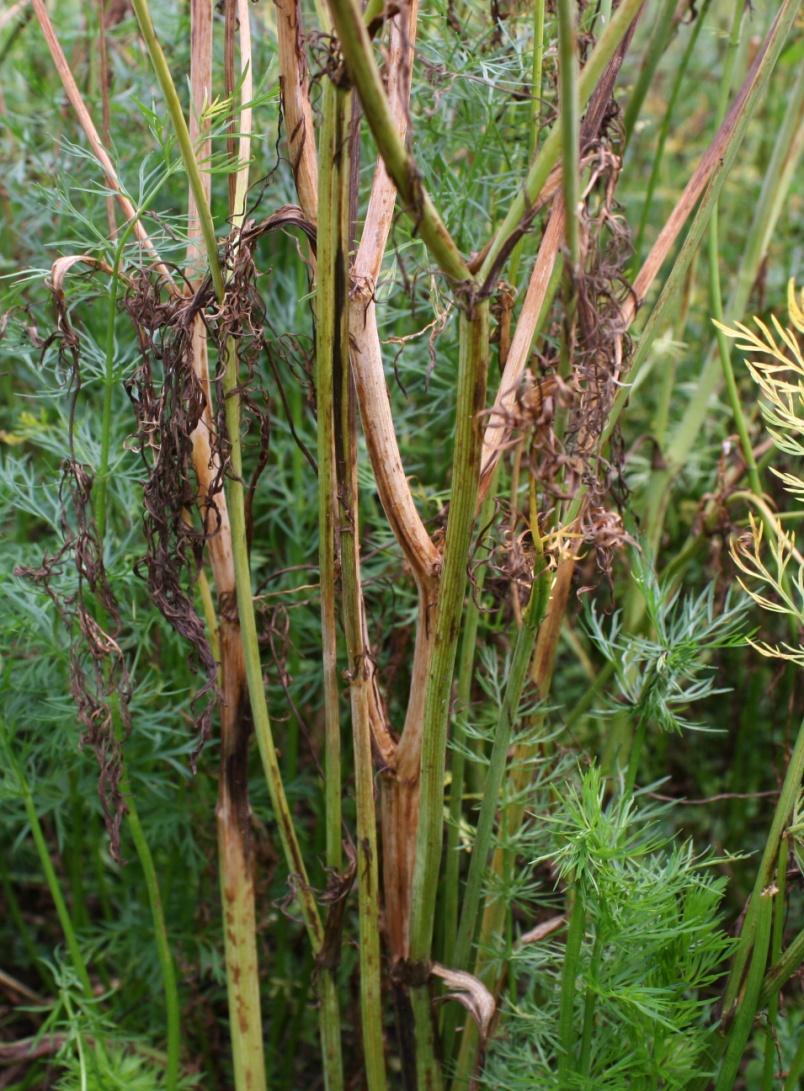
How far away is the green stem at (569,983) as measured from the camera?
78 cm

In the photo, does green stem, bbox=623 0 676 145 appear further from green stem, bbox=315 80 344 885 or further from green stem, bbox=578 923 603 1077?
green stem, bbox=578 923 603 1077

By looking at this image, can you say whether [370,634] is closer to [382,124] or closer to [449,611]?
[449,611]

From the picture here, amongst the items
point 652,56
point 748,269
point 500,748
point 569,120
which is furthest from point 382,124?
point 748,269

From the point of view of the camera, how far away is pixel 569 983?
31.0 inches

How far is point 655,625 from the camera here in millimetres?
887

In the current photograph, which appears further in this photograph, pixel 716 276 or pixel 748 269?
pixel 748 269

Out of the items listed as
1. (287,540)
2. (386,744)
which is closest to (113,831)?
(386,744)

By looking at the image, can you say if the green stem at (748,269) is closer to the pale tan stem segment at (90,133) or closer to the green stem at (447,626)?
the green stem at (447,626)

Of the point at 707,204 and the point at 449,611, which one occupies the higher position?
the point at 707,204

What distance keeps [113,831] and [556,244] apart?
23.1 inches

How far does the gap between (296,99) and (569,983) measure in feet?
2.21

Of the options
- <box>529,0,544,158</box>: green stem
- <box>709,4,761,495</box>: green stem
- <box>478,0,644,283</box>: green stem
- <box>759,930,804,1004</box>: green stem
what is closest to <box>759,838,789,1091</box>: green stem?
<box>759,930,804,1004</box>: green stem

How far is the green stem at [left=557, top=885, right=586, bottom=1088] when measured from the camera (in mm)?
780

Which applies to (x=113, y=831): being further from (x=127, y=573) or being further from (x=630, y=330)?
(x=630, y=330)
